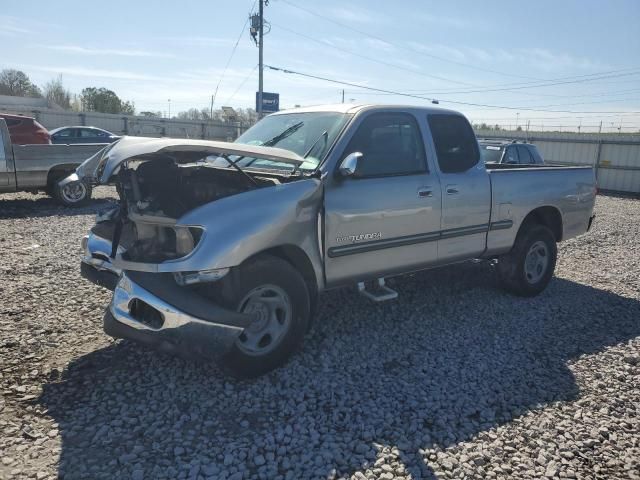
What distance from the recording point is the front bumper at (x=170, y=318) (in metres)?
3.27

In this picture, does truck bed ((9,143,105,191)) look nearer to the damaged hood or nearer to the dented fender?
the damaged hood

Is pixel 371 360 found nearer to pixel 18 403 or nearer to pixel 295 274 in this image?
pixel 295 274

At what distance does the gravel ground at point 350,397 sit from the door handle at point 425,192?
4.28 feet

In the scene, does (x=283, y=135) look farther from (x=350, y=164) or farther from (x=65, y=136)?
(x=65, y=136)

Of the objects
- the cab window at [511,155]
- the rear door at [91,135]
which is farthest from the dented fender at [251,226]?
the rear door at [91,135]

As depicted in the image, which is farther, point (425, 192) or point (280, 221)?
point (425, 192)

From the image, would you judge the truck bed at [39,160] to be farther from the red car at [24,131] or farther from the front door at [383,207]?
the front door at [383,207]

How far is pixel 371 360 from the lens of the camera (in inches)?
165

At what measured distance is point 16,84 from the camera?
6794cm

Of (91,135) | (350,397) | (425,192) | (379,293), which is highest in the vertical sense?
(91,135)

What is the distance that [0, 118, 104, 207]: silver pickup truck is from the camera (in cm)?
1027

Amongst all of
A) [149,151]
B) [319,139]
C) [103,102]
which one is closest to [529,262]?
[319,139]

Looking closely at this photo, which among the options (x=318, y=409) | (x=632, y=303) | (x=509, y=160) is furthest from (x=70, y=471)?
(x=509, y=160)

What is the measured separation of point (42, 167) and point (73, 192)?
866 millimetres
